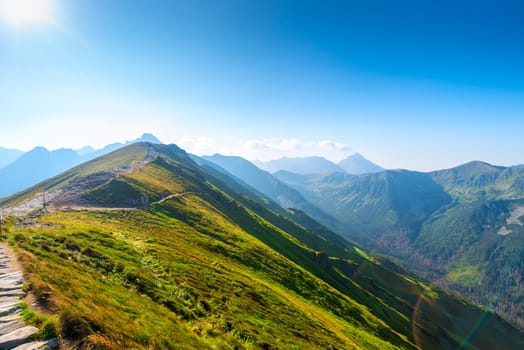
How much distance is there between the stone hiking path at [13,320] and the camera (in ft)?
32.5

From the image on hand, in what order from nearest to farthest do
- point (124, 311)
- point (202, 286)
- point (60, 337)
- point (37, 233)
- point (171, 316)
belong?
1. point (60, 337)
2. point (124, 311)
3. point (171, 316)
4. point (202, 286)
5. point (37, 233)

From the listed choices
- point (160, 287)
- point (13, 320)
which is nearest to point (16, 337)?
point (13, 320)

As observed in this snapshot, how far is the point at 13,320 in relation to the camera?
11234 millimetres

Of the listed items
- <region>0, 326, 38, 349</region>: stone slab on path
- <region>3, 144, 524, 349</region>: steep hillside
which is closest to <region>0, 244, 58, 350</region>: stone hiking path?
<region>0, 326, 38, 349</region>: stone slab on path

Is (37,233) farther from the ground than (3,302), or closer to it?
closer to it

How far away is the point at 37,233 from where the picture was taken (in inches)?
1136

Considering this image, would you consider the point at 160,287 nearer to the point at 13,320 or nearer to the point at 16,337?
the point at 13,320

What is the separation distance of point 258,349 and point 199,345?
623 cm

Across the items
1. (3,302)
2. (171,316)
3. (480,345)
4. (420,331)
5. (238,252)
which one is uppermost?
(3,302)

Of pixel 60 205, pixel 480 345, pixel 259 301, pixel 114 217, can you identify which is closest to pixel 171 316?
pixel 259 301

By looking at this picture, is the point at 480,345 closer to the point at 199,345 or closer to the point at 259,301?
the point at 259,301

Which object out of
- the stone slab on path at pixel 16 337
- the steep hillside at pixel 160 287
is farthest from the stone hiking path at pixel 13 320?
the steep hillside at pixel 160 287

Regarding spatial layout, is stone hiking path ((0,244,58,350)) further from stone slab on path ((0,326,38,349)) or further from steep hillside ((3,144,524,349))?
steep hillside ((3,144,524,349))

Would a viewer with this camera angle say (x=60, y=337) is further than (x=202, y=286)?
No
